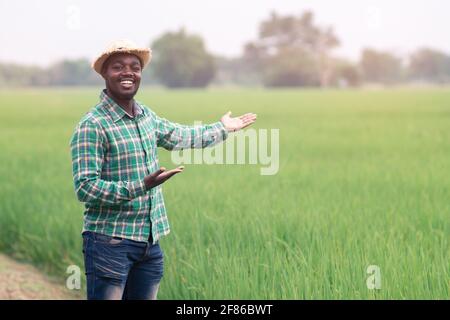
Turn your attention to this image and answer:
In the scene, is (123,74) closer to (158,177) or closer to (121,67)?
(121,67)

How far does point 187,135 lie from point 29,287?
209 centimetres

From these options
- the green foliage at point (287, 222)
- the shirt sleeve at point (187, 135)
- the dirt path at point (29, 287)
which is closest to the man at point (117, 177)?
the shirt sleeve at point (187, 135)

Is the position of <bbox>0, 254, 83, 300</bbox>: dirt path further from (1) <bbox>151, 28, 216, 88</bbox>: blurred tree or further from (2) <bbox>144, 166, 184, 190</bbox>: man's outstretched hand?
(1) <bbox>151, 28, 216, 88</bbox>: blurred tree

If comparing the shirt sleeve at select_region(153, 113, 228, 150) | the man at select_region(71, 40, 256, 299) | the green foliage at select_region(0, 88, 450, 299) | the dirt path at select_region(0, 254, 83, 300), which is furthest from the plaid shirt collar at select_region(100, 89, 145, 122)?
the dirt path at select_region(0, 254, 83, 300)

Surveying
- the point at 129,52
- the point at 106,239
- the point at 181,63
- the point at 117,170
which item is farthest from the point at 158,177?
the point at 181,63

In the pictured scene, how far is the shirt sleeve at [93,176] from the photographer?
7.70 feet

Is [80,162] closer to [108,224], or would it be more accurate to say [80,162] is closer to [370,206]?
[108,224]

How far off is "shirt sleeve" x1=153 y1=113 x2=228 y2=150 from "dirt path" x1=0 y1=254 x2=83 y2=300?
6.38 ft

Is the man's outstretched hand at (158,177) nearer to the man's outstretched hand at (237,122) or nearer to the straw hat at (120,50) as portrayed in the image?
the straw hat at (120,50)

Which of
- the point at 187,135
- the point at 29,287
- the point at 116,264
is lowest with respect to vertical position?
the point at 29,287

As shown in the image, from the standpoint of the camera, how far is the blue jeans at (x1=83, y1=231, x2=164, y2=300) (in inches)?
96.0

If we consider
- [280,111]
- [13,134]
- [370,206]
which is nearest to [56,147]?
[13,134]

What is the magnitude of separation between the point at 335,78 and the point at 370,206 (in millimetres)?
39831

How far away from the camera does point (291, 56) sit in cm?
4225
